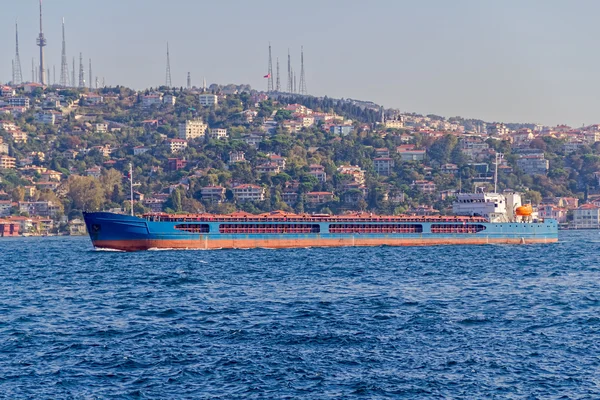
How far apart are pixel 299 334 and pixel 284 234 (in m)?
59.1

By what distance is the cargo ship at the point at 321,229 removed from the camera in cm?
9150

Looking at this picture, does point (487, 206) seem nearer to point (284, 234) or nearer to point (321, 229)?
point (321, 229)

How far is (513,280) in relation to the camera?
6328cm

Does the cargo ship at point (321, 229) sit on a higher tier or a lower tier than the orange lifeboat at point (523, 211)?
lower

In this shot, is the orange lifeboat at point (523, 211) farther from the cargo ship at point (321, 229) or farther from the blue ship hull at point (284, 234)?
the blue ship hull at point (284, 234)

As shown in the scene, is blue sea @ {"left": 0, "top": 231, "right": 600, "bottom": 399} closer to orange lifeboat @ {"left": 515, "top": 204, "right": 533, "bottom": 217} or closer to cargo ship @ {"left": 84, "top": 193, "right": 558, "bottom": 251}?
cargo ship @ {"left": 84, "top": 193, "right": 558, "bottom": 251}

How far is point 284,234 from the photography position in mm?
98812

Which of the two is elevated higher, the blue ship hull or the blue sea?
the blue ship hull

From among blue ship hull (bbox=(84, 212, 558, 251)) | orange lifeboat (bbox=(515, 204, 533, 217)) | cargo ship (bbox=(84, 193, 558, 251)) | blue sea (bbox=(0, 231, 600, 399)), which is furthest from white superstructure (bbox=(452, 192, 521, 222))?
blue sea (bbox=(0, 231, 600, 399))

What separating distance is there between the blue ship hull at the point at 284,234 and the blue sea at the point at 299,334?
20.9 metres

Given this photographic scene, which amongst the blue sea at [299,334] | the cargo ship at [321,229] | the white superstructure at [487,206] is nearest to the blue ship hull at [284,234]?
the cargo ship at [321,229]

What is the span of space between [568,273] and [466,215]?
47500 millimetres

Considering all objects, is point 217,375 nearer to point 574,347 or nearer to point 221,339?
point 221,339

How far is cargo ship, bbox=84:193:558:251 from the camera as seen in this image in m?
91.5
